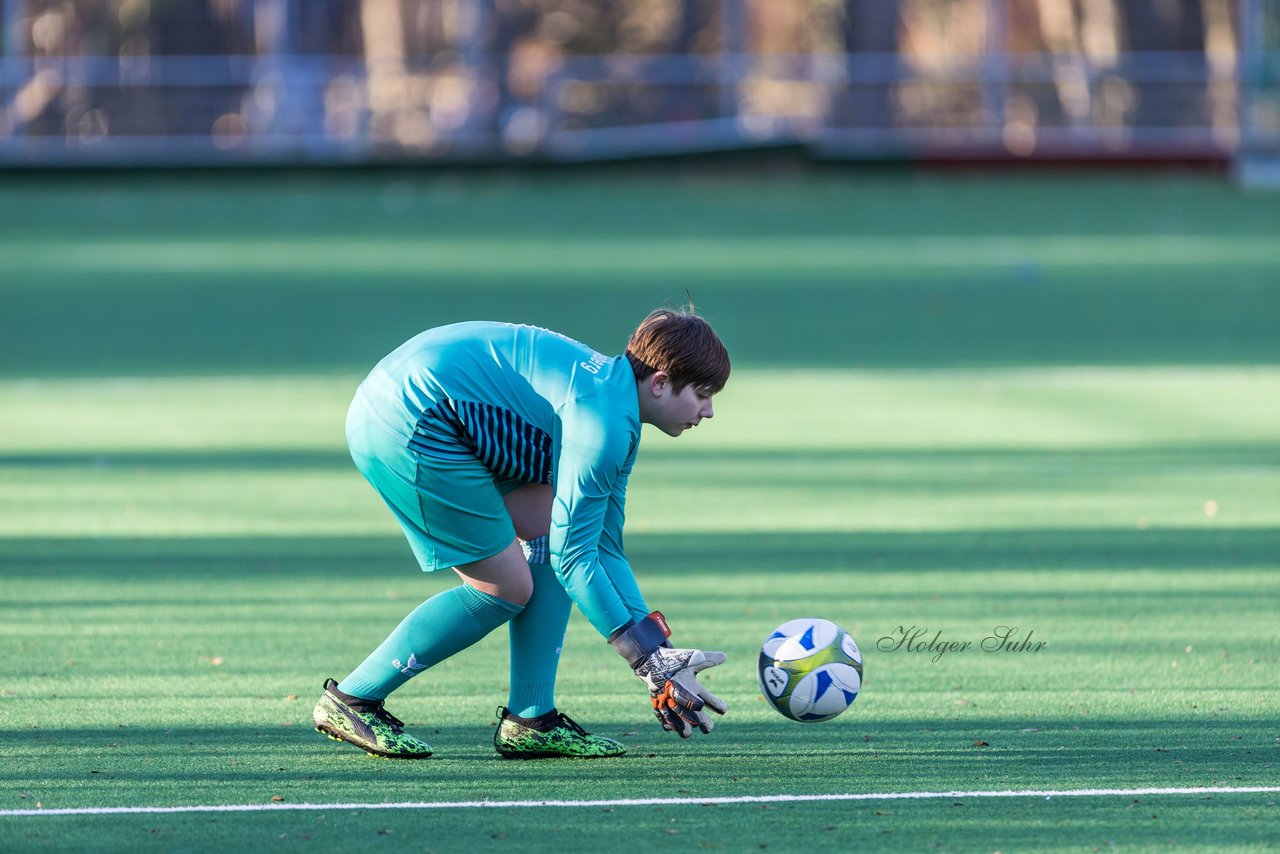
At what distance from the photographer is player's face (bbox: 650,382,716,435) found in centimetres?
480

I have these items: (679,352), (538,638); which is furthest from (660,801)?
(679,352)

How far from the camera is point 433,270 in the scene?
20625 millimetres

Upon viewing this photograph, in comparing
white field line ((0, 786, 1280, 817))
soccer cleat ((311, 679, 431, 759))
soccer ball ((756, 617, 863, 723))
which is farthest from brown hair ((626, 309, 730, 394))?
soccer cleat ((311, 679, 431, 759))

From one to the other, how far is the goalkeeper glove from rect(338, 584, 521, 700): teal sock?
471 millimetres

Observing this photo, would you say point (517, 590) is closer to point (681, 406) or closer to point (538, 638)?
point (538, 638)

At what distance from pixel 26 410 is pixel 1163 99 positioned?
2154 centimetres

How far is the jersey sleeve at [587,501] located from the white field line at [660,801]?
0.47m

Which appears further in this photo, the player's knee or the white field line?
the player's knee

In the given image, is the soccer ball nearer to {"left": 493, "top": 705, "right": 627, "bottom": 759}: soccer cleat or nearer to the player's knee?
{"left": 493, "top": 705, "right": 627, "bottom": 759}: soccer cleat

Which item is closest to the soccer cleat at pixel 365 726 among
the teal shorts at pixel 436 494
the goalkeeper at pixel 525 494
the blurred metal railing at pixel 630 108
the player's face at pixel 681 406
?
the goalkeeper at pixel 525 494

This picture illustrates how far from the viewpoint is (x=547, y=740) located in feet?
17.3

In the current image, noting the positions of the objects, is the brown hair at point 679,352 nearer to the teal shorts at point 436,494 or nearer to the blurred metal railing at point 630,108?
the teal shorts at point 436,494

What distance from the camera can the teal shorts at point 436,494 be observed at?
4.96m

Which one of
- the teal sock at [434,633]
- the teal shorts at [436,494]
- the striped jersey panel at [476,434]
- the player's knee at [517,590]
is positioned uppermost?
the striped jersey panel at [476,434]
